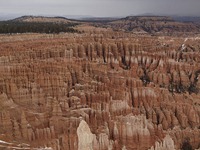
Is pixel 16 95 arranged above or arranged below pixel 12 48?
below

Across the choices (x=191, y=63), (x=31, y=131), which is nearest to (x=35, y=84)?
(x=31, y=131)

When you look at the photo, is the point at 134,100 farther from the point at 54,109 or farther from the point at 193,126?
the point at 54,109

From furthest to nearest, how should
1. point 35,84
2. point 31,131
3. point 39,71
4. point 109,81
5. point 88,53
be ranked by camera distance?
1. point 88,53
2. point 109,81
3. point 39,71
4. point 35,84
5. point 31,131

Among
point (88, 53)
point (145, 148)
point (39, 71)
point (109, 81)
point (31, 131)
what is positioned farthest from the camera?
point (88, 53)

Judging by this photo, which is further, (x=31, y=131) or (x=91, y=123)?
(x=91, y=123)
